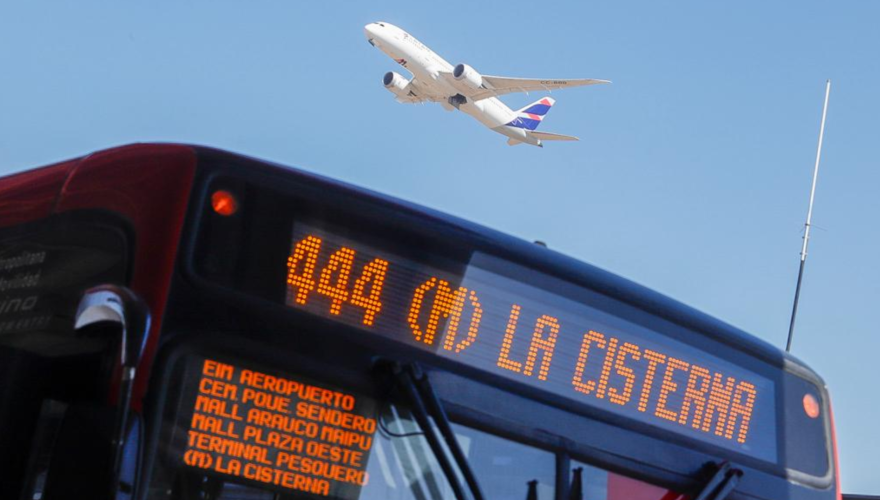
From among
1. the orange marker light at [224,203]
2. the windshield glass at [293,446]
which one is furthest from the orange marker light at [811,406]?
the orange marker light at [224,203]

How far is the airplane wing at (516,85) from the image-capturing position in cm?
4159

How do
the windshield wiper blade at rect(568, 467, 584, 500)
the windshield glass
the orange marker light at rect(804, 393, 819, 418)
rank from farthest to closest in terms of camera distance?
the orange marker light at rect(804, 393, 819, 418) → the windshield wiper blade at rect(568, 467, 584, 500) → the windshield glass

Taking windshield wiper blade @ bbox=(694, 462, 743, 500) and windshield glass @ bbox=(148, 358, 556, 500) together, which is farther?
windshield wiper blade @ bbox=(694, 462, 743, 500)

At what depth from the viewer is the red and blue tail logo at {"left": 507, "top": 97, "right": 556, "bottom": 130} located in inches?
1997

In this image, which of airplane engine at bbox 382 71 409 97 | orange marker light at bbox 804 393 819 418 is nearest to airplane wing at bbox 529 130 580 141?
airplane engine at bbox 382 71 409 97

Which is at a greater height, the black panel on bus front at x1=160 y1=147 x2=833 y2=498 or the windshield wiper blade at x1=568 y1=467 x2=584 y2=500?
the black panel on bus front at x1=160 y1=147 x2=833 y2=498

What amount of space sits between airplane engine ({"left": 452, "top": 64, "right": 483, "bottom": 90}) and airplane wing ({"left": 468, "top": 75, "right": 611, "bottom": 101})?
0.88 feet

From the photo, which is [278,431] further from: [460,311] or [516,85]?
[516,85]

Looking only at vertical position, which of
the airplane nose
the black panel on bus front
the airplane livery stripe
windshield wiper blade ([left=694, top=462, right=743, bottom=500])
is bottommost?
windshield wiper blade ([left=694, top=462, right=743, bottom=500])

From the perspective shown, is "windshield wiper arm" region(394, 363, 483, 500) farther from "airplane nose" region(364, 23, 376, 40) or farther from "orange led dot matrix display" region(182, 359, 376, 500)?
"airplane nose" region(364, 23, 376, 40)

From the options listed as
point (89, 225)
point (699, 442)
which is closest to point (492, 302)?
point (699, 442)

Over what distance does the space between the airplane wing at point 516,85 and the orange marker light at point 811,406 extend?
37.2 m

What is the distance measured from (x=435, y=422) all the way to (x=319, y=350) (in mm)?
374

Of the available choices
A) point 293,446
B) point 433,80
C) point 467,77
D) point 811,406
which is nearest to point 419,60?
point 433,80
